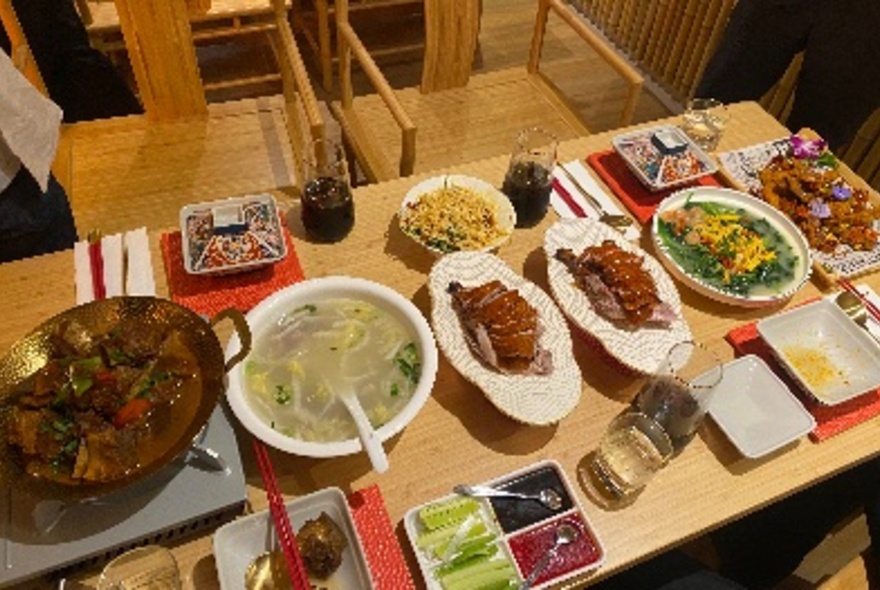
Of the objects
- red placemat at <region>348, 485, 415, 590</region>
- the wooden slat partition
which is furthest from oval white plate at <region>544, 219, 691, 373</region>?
the wooden slat partition

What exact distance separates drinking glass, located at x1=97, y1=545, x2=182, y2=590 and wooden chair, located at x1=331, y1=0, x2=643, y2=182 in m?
1.55

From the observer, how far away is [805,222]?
188 centimetres

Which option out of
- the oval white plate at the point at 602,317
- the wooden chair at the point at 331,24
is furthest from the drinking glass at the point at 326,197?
the wooden chair at the point at 331,24

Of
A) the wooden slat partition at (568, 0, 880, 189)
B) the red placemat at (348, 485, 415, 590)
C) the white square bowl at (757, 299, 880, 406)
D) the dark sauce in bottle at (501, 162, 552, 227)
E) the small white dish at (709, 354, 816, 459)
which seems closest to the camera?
the red placemat at (348, 485, 415, 590)

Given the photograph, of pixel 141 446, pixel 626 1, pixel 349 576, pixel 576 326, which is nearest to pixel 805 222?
pixel 576 326

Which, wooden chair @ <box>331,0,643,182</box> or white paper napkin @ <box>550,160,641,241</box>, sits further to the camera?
wooden chair @ <box>331,0,643,182</box>

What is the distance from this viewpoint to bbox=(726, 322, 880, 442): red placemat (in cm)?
148

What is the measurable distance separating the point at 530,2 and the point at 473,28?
2.34 metres

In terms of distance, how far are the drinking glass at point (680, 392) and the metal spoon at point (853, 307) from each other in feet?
1.47

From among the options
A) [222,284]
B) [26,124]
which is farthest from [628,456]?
[26,124]

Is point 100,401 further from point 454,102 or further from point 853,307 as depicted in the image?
point 454,102

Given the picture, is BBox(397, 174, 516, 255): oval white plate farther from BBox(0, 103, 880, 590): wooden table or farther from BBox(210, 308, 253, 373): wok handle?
BBox(210, 308, 253, 373): wok handle

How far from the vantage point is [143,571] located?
113 centimetres

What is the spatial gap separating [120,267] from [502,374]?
2.86ft
